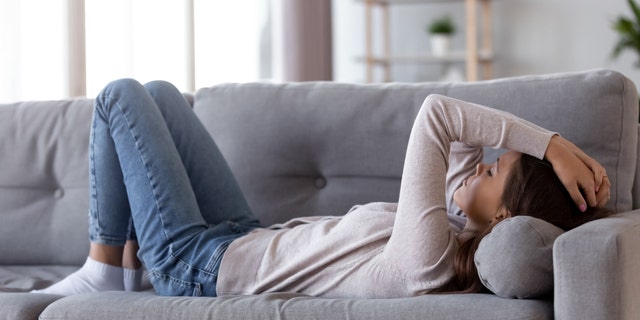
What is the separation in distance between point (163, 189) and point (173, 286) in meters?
0.21

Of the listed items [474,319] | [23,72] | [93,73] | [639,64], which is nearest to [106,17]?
[93,73]

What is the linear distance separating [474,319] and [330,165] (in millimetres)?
813

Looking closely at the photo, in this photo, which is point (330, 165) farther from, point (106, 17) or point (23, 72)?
point (106, 17)

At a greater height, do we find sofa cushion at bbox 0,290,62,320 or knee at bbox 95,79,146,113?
knee at bbox 95,79,146,113

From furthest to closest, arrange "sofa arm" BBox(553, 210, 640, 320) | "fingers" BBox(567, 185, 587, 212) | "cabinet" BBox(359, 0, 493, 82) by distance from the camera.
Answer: "cabinet" BBox(359, 0, 493, 82) → "fingers" BBox(567, 185, 587, 212) → "sofa arm" BBox(553, 210, 640, 320)

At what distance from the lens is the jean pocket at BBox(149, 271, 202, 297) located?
179 centimetres

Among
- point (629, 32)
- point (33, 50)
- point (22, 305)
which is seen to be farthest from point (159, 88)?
point (629, 32)

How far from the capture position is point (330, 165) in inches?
85.0

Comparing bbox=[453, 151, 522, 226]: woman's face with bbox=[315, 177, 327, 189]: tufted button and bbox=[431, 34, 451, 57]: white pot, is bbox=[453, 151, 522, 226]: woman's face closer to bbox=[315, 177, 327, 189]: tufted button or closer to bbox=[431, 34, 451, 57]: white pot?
bbox=[315, 177, 327, 189]: tufted button

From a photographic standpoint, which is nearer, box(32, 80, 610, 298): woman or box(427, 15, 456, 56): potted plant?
box(32, 80, 610, 298): woman

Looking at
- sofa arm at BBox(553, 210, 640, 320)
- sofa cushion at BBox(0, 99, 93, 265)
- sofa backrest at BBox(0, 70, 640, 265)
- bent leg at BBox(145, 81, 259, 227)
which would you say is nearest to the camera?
sofa arm at BBox(553, 210, 640, 320)

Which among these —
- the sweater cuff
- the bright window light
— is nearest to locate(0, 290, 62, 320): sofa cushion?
the sweater cuff

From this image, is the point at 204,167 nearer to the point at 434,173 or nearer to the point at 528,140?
the point at 434,173

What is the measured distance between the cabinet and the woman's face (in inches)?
147
